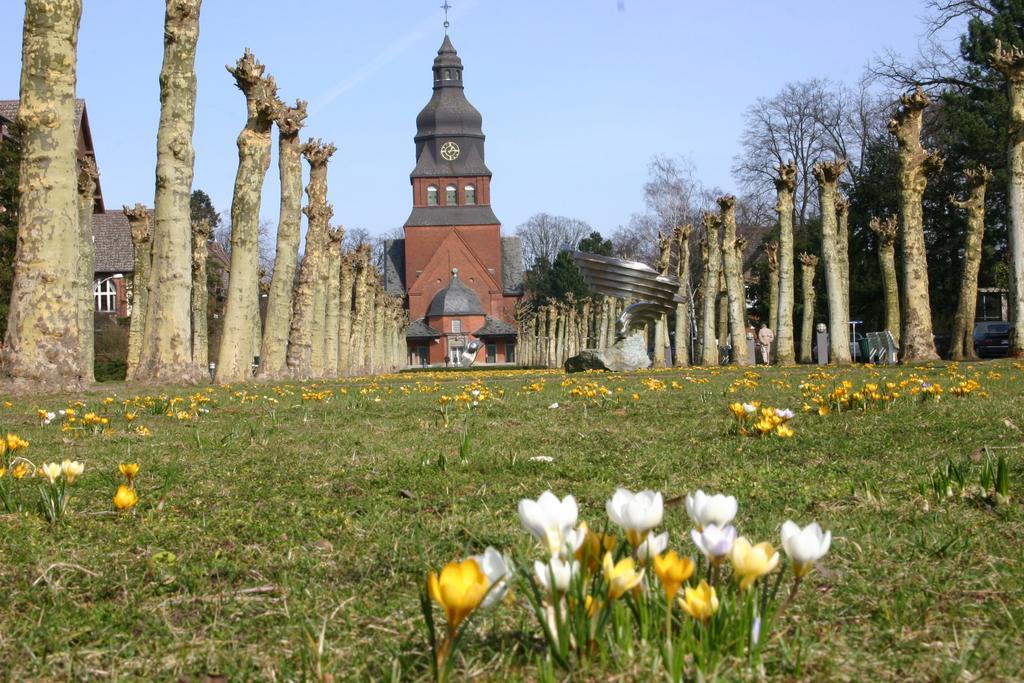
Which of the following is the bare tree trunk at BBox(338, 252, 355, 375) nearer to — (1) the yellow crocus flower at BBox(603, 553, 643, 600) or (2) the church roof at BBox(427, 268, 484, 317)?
(1) the yellow crocus flower at BBox(603, 553, 643, 600)

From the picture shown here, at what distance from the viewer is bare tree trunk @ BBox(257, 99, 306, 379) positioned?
88.1 feet

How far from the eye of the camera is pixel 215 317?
67.4 meters

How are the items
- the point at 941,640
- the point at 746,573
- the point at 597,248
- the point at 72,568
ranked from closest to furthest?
the point at 746,573, the point at 941,640, the point at 72,568, the point at 597,248

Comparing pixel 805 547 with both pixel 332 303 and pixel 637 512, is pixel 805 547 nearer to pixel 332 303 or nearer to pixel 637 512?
pixel 637 512

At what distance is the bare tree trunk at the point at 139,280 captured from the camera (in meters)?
28.8

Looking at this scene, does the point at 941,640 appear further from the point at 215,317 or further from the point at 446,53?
the point at 446,53

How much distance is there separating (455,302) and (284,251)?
10995 centimetres

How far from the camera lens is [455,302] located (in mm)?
137000

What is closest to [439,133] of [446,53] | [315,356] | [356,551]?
[446,53]

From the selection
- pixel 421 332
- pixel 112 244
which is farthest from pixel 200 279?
pixel 421 332

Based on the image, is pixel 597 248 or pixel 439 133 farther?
pixel 439 133

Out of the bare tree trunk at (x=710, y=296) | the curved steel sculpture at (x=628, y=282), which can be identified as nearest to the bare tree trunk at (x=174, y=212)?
the curved steel sculpture at (x=628, y=282)

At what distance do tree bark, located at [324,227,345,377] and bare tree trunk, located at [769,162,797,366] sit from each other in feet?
46.4

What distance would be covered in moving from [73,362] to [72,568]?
11.0 metres
